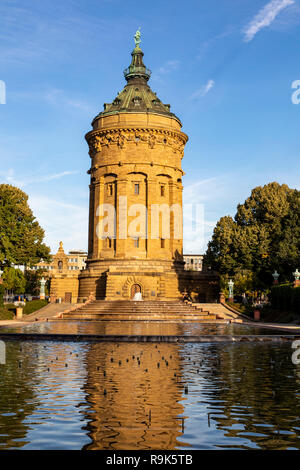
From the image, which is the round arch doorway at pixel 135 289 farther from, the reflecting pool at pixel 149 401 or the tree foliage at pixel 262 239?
the reflecting pool at pixel 149 401

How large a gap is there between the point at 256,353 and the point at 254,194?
53.8m

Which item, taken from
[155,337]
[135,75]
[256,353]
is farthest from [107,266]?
[256,353]

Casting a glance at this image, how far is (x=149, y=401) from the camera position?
37.9ft

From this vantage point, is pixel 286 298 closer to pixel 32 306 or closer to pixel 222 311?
pixel 222 311

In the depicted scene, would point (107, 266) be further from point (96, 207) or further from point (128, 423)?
point (128, 423)

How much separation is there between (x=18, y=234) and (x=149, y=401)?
60.3 m

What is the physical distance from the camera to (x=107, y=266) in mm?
65938

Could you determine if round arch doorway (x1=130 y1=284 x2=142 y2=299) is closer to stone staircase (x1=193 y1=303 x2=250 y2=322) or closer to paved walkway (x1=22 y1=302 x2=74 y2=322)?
paved walkway (x1=22 y1=302 x2=74 y2=322)

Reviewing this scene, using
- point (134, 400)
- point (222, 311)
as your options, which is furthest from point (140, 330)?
point (222, 311)

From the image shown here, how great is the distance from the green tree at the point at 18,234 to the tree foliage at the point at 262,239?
23.8 meters

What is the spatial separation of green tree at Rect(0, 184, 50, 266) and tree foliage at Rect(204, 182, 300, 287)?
2376 cm

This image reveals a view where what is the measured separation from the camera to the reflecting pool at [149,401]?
8633 millimetres

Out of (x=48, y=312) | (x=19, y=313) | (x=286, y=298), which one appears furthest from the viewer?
(x=48, y=312)

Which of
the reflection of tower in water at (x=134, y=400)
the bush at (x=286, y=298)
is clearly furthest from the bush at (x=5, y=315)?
the reflection of tower in water at (x=134, y=400)
